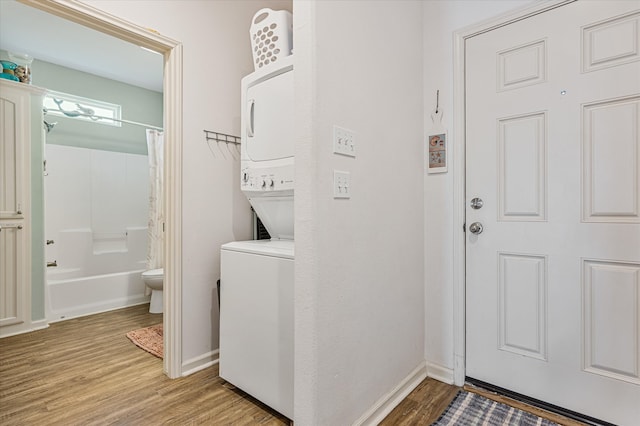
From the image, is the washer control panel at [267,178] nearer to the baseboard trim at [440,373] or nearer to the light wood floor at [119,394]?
the light wood floor at [119,394]

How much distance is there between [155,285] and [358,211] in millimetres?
2557

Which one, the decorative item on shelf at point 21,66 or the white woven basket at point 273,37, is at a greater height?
the decorative item on shelf at point 21,66

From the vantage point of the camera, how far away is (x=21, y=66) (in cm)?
264

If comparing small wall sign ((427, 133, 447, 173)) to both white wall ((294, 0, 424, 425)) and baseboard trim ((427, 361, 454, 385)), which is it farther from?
baseboard trim ((427, 361, 454, 385))

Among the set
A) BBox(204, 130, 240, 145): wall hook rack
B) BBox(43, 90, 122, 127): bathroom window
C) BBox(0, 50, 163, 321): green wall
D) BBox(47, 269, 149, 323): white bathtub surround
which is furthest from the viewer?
BBox(43, 90, 122, 127): bathroom window

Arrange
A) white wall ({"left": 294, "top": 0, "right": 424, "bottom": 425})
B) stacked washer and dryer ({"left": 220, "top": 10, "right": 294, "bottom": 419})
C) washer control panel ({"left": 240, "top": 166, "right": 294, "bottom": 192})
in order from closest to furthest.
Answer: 1. white wall ({"left": 294, "top": 0, "right": 424, "bottom": 425})
2. stacked washer and dryer ({"left": 220, "top": 10, "right": 294, "bottom": 419})
3. washer control panel ({"left": 240, "top": 166, "right": 294, "bottom": 192})

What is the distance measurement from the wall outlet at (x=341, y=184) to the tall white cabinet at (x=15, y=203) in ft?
9.35

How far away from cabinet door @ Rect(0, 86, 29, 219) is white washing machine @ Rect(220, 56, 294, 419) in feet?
7.02

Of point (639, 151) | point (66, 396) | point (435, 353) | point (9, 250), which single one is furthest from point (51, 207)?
point (639, 151)

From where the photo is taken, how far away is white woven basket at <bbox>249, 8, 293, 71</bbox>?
65.4 inches

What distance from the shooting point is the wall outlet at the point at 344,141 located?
128cm

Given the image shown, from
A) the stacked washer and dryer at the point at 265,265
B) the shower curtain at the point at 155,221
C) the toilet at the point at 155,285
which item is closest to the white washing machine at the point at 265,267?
the stacked washer and dryer at the point at 265,265

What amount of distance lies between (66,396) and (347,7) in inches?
94.6

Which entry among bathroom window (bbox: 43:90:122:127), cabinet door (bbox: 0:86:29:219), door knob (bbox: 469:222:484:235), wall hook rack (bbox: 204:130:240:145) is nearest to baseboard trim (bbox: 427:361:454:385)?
door knob (bbox: 469:222:484:235)
